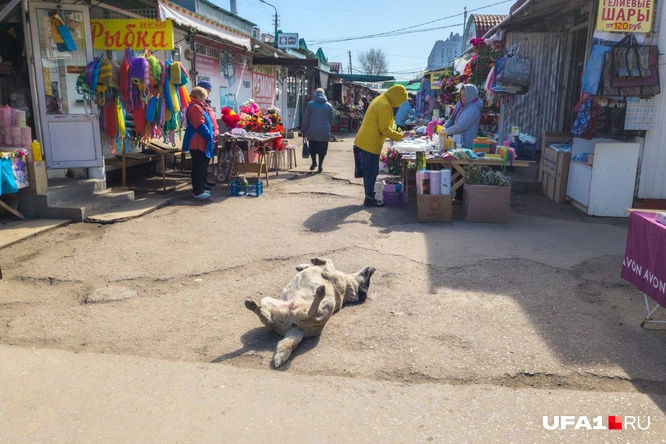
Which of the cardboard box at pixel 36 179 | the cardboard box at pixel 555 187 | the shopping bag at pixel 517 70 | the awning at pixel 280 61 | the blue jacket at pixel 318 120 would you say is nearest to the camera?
the cardboard box at pixel 36 179


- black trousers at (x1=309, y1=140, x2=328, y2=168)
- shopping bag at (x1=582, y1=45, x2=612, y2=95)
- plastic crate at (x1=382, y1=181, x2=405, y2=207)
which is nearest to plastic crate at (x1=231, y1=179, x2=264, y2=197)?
plastic crate at (x1=382, y1=181, x2=405, y2=207)

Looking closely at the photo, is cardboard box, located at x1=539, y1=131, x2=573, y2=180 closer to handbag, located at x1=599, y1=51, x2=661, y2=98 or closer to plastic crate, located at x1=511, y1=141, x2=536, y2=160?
plastic crate, located at x1=511, y1=141, x2=536, y2=160

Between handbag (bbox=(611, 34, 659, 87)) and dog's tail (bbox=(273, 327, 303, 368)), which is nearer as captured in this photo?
dog's tail (bbox=(273, 327, 303, 368))

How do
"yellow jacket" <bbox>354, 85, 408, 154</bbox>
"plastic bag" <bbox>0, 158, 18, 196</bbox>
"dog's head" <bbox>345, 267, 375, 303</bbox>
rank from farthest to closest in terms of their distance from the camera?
"yellow jacket" <bbox>354, 85, 408, 154</bbox>
"plastic bag" <bbox>0, 158, 18, 196</bbox>
"dog's head" <bbox>345, 267, 375, 303</bbox>

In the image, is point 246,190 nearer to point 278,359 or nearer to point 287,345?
point 287,345

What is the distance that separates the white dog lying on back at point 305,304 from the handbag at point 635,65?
215 inches

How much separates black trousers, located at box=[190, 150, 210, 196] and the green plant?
4320 mm

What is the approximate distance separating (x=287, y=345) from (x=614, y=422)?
6.78 ft

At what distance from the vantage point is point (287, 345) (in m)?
3.82

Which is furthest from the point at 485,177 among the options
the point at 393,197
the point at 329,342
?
the point at 329,342

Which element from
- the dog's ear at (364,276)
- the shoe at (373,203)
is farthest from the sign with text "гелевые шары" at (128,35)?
the dog's ear at (364,276)

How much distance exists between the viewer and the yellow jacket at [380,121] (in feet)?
27.6

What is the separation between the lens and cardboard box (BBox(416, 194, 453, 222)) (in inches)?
305

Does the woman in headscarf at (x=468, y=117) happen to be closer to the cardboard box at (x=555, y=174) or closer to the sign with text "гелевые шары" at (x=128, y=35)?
the cardboard box at (x=555, y=174)
